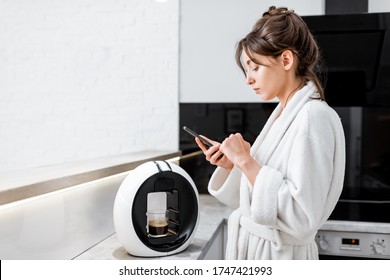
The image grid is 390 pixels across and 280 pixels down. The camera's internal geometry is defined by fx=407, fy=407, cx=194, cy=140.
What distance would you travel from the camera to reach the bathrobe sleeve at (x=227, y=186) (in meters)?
→ 1.03

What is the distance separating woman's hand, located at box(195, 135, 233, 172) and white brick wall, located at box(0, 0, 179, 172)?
0.91m

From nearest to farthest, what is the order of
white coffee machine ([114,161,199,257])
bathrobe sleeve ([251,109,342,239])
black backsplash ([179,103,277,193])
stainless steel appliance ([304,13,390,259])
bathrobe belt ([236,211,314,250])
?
bathrobe sleeve ([251,109,342,239])
bathrobe belt ([236,211,314,250])
white coffee machine ([114,161,199,257])
stainless steel appliance ([304,13,390,259])
black backsplash ([179,103,277,193])

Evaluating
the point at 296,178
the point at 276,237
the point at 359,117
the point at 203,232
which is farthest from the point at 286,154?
the point at 359,117

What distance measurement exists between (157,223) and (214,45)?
3.39ft

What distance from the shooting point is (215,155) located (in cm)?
95

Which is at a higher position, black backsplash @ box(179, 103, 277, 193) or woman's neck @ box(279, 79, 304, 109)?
woman's neck @ box(279, 79, 304, 109)

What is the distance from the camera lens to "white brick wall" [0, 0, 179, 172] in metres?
1.92

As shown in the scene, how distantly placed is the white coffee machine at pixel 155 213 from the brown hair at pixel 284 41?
40 cm

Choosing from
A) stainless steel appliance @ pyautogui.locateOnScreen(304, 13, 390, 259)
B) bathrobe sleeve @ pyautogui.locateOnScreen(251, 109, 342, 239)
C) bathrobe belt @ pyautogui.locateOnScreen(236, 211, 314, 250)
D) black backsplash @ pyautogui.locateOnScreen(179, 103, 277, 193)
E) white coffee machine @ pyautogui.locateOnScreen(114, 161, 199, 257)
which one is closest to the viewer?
bathrobe sleeve @ pyautogui.locateOnScreen(251, 109, 342, 239)

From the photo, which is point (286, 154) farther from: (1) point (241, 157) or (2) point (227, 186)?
(2) point (227, 186)

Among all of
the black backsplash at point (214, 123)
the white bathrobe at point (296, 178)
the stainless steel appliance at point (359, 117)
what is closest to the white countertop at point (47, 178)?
the white bathrobe at point (296, 178)

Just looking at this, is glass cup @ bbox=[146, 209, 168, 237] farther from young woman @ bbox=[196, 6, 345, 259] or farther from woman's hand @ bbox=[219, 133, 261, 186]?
woman's hand @ bbox=[219, 133, 261, 186]

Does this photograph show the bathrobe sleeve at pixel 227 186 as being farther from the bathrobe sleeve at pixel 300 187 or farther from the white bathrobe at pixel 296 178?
the bathrobe sleeve at pixel 300 187

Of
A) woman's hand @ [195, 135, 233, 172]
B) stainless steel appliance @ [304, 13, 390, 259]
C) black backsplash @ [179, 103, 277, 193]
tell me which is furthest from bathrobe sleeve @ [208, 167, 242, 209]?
black backsplash @ [179, 103, 277, 193]
